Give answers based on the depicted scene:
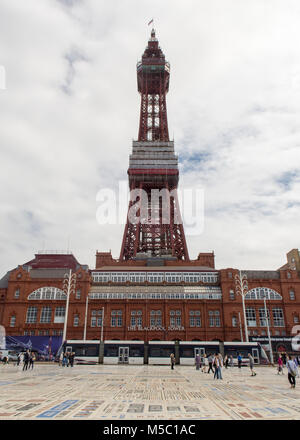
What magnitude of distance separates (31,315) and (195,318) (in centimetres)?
2771

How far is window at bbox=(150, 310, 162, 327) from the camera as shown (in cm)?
5203

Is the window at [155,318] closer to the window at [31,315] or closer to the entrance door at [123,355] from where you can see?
the entrance door at [123,355]

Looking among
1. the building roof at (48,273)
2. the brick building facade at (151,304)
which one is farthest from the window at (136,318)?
A: the building roof at (48,273)

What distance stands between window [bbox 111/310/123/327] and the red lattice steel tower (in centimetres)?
1569

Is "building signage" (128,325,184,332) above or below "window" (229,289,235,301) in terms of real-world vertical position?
below

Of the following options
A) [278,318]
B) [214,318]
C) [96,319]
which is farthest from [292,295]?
[96,319]

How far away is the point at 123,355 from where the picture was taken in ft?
114

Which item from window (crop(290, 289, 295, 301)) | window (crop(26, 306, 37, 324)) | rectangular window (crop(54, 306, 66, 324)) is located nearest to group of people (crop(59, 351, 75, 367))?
rectangular window (crop(54, 306, 66, 324))

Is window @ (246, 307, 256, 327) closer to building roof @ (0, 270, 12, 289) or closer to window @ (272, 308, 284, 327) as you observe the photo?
window @ (272, 308, 284, 327)

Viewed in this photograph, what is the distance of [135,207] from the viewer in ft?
245

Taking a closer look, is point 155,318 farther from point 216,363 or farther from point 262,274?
point 216,363

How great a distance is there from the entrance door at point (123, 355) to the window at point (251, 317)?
25.2 metres

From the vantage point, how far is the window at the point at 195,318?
52.0m
